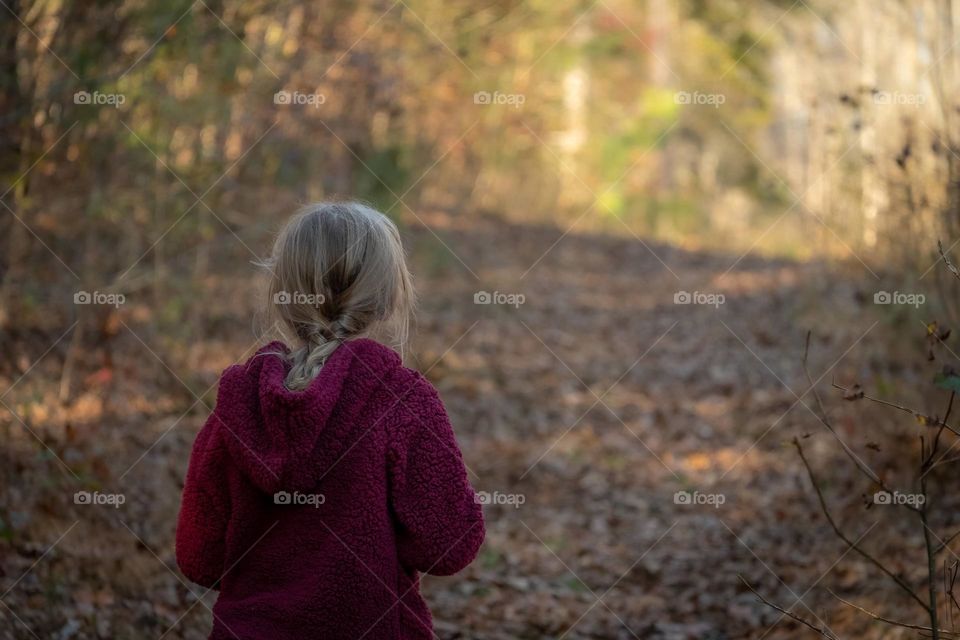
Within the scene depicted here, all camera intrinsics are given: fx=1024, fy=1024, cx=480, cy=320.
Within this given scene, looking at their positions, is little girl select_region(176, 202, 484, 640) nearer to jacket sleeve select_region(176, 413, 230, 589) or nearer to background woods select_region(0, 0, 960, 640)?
jacket sleeve select_region(176, 413, 230, 589)

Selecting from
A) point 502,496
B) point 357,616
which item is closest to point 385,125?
point 502,496

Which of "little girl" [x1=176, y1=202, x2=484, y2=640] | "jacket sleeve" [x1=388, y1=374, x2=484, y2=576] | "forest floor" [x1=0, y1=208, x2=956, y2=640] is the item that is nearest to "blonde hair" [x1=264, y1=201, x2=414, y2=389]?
"little girl" [x1=176, y1=202, x2=484, y2=640]

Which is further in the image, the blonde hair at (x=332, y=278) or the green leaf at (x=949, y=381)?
the green leaf at (x=949, y=381)

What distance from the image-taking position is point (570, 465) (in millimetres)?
7133

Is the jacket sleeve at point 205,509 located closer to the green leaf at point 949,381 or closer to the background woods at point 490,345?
the background woods at point 490,345

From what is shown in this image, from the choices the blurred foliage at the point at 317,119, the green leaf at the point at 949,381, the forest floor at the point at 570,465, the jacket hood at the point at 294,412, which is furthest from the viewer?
the blurred foliage at the point at 317,119

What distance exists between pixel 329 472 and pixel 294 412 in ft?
0.56

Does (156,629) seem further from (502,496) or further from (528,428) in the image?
(528,428)

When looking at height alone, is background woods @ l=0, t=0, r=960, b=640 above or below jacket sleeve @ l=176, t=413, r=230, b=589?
below

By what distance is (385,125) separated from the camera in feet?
42.2

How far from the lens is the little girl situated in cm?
228

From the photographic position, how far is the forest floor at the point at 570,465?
14.6 feet

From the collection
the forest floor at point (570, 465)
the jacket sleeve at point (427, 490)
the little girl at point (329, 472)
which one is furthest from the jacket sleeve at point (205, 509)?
the forest floor at point (570, 465)

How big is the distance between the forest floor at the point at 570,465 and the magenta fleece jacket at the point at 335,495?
130cm
